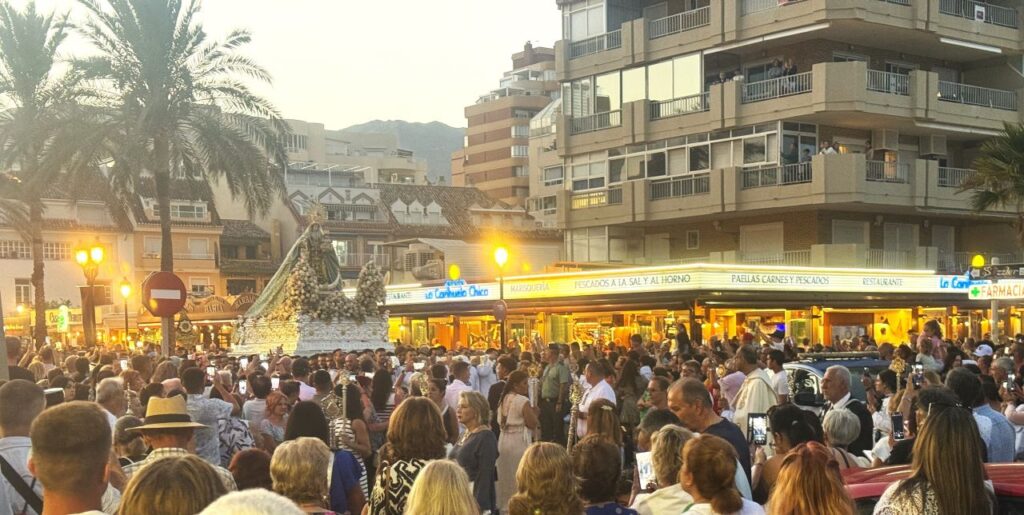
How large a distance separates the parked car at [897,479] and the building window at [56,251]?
62.9 m

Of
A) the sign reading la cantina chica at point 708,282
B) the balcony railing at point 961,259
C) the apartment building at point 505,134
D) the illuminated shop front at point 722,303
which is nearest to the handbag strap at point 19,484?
the illuminated shop front at point 722,303

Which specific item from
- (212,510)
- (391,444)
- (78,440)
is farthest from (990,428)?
(212,510)

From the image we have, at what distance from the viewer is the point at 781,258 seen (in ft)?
125

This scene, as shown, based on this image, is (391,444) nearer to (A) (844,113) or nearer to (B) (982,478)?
(B) (982,478)

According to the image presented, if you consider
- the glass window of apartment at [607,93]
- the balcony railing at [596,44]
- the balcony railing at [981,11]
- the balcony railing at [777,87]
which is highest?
the balcony railing at [981,11]

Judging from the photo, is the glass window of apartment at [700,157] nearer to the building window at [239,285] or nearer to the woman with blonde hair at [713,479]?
the woman with blonde hair at [713,479]

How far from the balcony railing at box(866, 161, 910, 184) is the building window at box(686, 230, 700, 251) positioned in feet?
22.4

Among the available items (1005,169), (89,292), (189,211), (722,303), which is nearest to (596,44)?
(722,303)

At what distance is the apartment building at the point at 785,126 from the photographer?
36188mm

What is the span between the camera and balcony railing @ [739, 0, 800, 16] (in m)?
36.2

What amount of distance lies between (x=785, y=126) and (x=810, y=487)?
1290 inches

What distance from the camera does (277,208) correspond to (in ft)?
234

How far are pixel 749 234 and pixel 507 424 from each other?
28880 millimetres

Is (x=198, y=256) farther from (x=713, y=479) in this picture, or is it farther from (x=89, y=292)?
(x=713, y=479)
